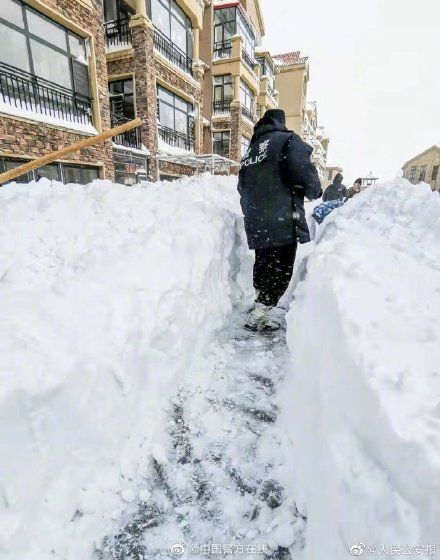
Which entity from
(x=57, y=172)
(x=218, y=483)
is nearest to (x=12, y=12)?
(x=57, y=172)

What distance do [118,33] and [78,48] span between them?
430cm

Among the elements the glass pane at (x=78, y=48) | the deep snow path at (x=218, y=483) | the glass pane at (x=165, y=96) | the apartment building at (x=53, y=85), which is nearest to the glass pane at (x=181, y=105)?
the glass pane at (x=165, y=96)

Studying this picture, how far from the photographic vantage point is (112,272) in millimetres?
2398

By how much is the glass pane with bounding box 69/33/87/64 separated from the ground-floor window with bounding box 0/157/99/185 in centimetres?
305

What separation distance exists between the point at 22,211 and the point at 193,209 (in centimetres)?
187

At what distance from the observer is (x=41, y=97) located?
7.50 metres

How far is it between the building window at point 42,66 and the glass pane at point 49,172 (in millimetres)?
1271

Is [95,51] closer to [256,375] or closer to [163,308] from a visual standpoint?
[163,308]

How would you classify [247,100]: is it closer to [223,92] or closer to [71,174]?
[223,92]

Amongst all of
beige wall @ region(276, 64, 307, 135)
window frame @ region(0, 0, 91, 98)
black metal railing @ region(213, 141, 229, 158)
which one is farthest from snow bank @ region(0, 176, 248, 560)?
beige wall @ region(276, 64, 307, 135)

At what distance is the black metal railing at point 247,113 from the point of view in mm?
19225

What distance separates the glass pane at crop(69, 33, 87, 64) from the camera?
26.8ft

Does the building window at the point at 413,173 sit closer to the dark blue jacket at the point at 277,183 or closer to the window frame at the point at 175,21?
the window frame at the point at 175,21

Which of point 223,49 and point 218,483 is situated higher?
point 223,49
